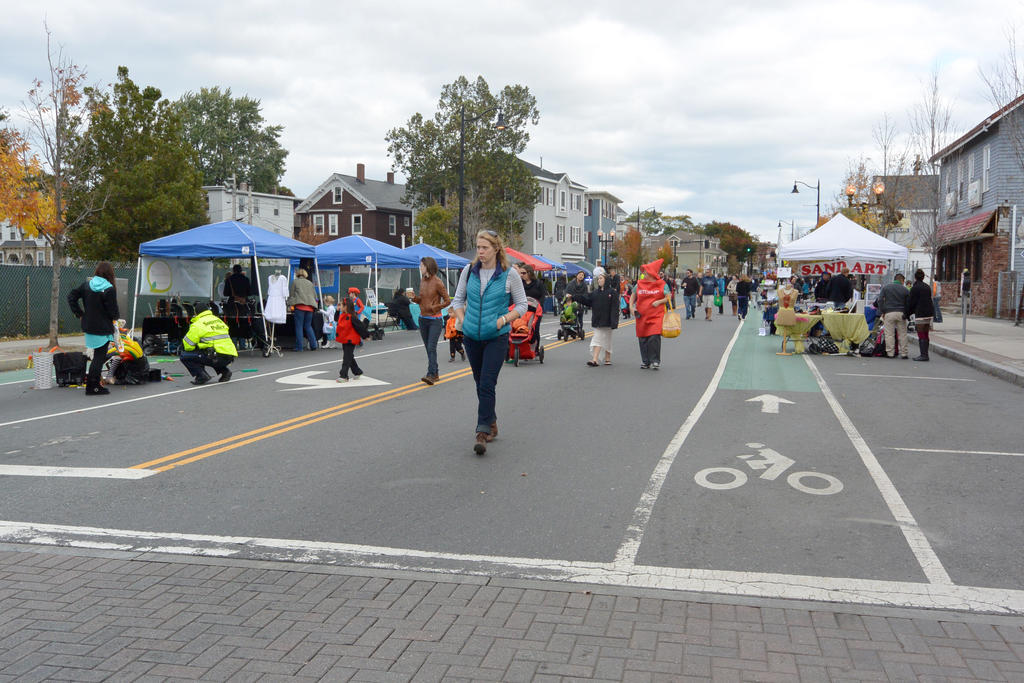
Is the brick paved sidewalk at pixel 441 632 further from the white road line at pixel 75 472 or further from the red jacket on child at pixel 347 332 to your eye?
the red jacket on child at pixel 347 332

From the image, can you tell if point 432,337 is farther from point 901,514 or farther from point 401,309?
point 401,309

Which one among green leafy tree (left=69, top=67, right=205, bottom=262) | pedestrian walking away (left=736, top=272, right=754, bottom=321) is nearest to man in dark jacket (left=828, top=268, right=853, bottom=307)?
pedestrian walking away (left=736, top=272, right=754, bottom=321)

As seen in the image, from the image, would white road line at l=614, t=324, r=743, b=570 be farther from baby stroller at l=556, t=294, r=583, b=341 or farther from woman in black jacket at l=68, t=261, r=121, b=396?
baby stroller at l=556, t=294, r=583, b=341

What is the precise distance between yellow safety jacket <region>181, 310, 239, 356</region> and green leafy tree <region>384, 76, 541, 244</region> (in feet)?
136

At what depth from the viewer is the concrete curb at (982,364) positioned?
13438 mm

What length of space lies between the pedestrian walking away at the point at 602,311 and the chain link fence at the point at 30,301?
1364 cm

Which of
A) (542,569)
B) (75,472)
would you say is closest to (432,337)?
(75,472)

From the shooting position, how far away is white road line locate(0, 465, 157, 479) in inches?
267

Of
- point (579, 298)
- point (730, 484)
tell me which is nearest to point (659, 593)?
point (730, 484)

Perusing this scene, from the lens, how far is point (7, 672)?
3.45 m

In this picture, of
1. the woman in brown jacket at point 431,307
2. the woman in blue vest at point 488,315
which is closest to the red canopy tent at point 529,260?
the woman in brown jacket at point 431,307

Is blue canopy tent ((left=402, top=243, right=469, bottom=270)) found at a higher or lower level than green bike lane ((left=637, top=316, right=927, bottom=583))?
higher

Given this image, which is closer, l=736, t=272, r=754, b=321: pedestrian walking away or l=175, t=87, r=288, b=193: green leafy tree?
l=736, t=272, r=754, b=321: pedestrian walking away

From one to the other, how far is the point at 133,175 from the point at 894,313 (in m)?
28.3
